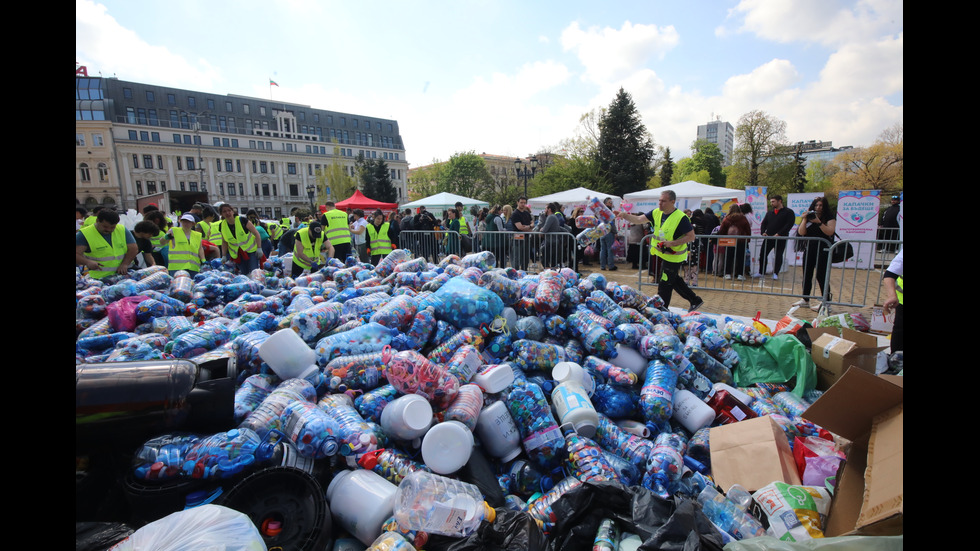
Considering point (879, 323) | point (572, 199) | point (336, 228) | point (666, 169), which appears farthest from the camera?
point (666, 169)

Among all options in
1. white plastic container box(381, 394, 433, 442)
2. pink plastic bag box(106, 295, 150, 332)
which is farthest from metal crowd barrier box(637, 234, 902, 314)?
pink plastic bag box(106, 295, 150, 332)

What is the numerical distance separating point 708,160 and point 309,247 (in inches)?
2586

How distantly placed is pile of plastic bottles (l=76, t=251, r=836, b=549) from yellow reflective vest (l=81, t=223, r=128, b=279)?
1.70 feet

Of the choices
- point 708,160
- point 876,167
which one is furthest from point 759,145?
point 708,160

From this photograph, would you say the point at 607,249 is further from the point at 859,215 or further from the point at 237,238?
the point at 237,238

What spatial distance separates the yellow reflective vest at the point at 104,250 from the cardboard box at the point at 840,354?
24.3 ft

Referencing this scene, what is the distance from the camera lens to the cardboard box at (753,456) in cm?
225

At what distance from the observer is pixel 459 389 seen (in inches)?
106

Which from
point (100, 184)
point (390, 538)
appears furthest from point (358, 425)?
point (100, 184)

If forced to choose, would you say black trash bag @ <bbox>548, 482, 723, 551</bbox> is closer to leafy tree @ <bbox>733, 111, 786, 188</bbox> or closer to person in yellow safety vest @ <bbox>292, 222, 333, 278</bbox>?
person in yellow safety vest @ <bbox>292, 222, 333, 278</bbox>

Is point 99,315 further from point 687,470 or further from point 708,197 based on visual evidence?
point 708,197

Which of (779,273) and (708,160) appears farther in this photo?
(708,160)
